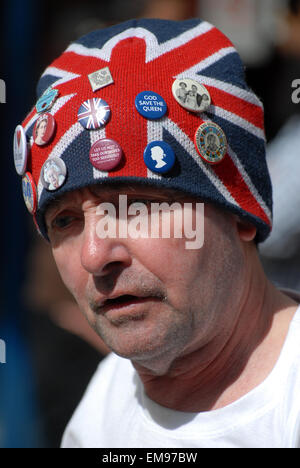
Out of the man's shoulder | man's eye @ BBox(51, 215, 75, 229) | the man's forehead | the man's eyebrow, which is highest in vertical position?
the man's forehead

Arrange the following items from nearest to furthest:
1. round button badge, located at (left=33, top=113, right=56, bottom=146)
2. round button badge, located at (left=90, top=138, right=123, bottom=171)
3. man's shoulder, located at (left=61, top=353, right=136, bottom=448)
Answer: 1. round button badge, located at (left=90, top=138, right=123, bottom=171)
2. round button badge, located at (left=33, top=113, right=56, bottom=146)
3. man's shoulder, located at (left=61, top=353, right=136, bottom=448)

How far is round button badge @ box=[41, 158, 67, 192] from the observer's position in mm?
1597

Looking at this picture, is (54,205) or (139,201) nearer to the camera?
(139,201)

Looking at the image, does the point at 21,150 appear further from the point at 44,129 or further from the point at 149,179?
the point at 149,179

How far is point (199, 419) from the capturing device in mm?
1683

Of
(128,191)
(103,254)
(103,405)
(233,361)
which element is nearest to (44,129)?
(128,191)

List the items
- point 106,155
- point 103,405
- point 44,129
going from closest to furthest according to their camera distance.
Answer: point 106,155
point 44,129
point 103,405

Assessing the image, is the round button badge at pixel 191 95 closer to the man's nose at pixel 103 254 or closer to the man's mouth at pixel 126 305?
the man's nose at pixel 103 254

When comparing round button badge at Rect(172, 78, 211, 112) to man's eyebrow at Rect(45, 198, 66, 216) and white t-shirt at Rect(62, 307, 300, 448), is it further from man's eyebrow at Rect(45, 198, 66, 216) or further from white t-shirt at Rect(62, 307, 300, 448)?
white t-shirt at Rect(62, 307, 300, 448)

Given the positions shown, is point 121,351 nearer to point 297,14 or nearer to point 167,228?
point 167,228

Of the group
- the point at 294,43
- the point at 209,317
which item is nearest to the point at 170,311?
the point at 209,317

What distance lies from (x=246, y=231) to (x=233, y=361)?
40 centimetres

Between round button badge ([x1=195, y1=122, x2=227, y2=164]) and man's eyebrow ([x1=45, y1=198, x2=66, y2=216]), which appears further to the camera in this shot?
man's eyebrow ([x1=45, y1=198, x2=66, y2=216])

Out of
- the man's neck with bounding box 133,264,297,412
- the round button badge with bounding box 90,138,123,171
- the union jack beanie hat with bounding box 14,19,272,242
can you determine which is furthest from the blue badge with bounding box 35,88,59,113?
the man's neck with bounding box 133,264,297,412
